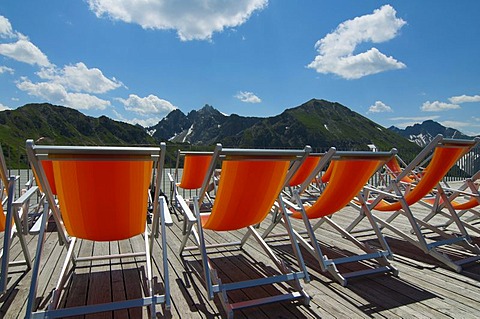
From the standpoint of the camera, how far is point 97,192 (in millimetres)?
1757

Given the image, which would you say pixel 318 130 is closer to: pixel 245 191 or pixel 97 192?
pixel 245 191

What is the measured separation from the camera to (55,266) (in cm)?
277

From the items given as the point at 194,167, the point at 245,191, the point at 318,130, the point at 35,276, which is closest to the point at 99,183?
the point at 35,276

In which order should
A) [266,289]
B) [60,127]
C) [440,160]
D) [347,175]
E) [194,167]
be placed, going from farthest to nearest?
[60,127], [194,167], [440,160], [347,175], [266,289]

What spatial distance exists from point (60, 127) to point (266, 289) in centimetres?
Result: 11324

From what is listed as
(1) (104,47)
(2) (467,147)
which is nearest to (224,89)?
(1) (104,47)

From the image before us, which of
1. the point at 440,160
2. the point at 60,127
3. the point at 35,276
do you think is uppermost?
the point at 60,127

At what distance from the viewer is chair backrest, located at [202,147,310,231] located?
80.7 inches

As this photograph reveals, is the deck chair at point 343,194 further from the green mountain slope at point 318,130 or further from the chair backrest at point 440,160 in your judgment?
the green mountain slope at point 318,130

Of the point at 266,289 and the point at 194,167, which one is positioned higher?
the point at 194,167

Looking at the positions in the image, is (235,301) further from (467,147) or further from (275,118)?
(275,118)

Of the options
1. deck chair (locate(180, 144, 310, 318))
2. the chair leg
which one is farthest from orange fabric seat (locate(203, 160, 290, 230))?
the chair leg

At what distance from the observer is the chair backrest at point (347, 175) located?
8.25 ft

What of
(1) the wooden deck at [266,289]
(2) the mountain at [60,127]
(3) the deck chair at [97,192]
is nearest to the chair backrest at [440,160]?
(1) the wooden deck at [266,289]
